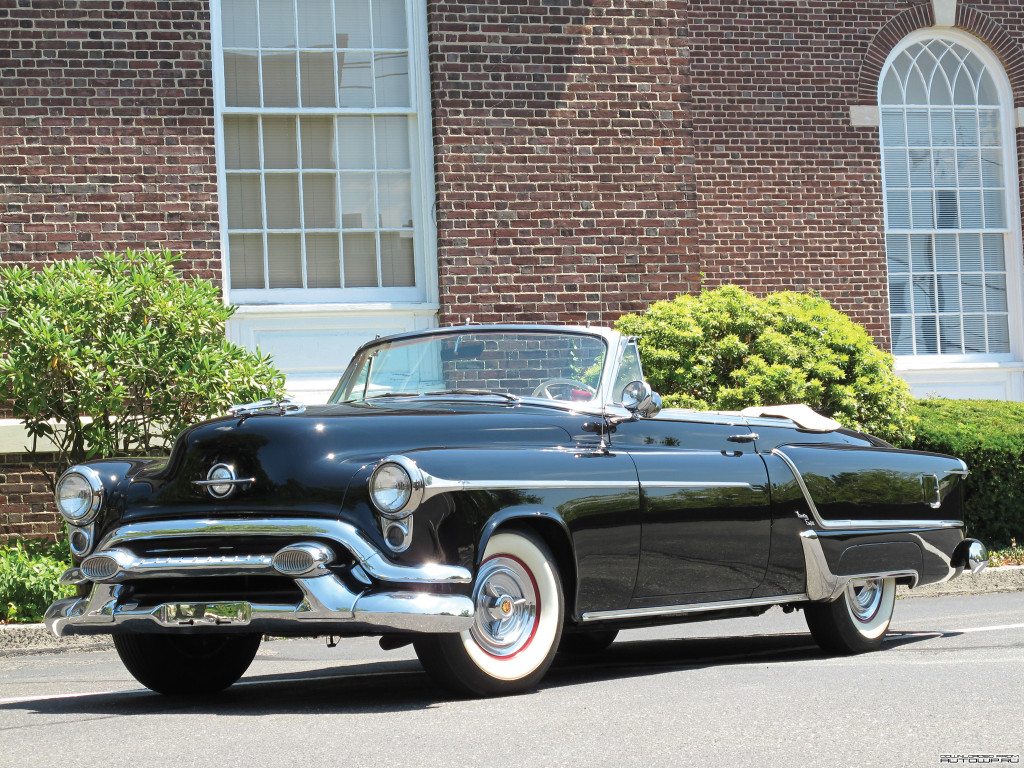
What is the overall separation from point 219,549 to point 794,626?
4.83m

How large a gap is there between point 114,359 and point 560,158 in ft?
16.7

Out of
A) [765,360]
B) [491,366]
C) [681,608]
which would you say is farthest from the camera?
[765,360]

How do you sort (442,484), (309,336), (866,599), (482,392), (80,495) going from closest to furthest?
1. (442,484)
2. (80,495)
3. (482,392)
4. (866,599)
5. (309,336)

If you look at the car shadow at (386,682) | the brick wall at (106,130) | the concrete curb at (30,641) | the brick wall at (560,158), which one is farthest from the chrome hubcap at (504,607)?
the brick wall at (106,130)

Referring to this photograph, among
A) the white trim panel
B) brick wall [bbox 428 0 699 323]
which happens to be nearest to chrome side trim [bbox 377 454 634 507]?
the white trim panel

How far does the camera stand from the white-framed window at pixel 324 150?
43.2 ft

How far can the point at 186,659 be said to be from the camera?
6105 millimetres

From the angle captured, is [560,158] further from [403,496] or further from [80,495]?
[403,496]

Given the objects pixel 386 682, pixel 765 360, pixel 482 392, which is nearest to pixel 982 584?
pixel 765 360

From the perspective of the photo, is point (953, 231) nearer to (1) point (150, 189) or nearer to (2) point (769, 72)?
(2) point (769, 72)

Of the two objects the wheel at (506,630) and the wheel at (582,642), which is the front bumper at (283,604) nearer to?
the wheel at (506,630)

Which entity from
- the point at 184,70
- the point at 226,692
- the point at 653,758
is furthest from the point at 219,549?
the point at 184,70

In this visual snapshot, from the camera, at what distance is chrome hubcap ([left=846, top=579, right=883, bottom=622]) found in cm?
732

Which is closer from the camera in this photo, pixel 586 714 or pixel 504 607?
pixel 586 714
